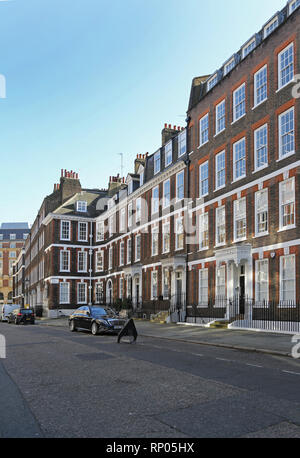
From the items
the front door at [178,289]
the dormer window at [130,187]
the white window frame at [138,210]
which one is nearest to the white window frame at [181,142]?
the white window frame at [138,210]

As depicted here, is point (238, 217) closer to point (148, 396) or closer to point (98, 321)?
point (98, 321)

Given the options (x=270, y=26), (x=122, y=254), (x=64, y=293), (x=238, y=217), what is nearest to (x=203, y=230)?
(x=238, y=217)

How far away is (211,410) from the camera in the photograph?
6.84 m

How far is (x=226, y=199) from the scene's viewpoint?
25922 millimetres

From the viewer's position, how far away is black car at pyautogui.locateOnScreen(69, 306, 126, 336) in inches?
843

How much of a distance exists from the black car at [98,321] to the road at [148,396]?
7593 mm

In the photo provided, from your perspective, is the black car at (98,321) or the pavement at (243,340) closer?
the pavement at (243,340)

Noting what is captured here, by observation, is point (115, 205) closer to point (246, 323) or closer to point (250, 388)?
point (246, 323)

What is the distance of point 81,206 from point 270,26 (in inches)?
1379

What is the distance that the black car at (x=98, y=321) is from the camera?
2142 cm

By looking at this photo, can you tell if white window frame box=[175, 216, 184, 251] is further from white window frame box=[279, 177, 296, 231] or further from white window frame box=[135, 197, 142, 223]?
white window frame box=[279, 177, 296, 231]

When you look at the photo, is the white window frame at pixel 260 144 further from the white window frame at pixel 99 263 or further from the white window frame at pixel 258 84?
the white window frame at pixel 99 263

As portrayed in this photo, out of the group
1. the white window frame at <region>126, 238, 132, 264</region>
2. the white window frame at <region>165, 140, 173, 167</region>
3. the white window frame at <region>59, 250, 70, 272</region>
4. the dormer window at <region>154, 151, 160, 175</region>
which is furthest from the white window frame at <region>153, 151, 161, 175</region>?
the white window frame at <region>59, 250, 70, 272</region>
